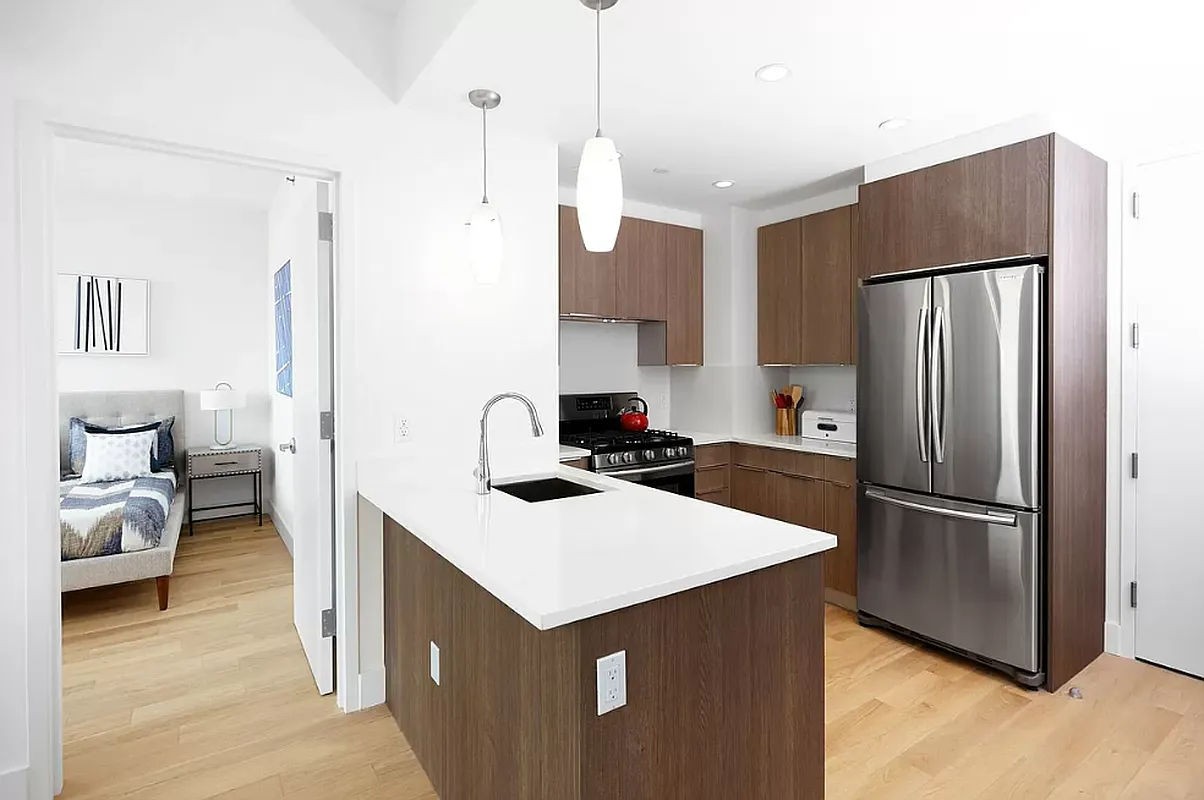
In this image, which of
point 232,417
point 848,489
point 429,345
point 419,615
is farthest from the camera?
point 232,417

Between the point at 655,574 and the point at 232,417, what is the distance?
17.4 feet

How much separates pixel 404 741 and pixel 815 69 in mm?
2785

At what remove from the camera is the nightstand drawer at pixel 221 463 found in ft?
17.1

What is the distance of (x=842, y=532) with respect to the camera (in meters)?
3.55

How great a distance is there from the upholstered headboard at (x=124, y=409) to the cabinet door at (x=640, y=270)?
3.83 metres

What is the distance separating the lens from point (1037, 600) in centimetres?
271

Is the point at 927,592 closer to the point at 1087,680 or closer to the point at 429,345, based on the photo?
the point at 1087,680

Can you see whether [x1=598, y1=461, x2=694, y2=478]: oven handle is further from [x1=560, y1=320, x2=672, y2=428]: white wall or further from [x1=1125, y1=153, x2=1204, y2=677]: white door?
[x1=1125, y1=153, x2=1204, y2=677]: white door

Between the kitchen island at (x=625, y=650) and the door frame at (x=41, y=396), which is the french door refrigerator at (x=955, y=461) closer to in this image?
the kitchen island at (x=625, y=650)

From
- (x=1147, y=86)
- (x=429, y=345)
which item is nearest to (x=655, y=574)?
(x=429, y=345)

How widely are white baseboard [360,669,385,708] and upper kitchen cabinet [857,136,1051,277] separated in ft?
9.46

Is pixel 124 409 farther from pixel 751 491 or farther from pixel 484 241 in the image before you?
pixel 751 491

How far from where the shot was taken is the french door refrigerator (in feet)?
8.92

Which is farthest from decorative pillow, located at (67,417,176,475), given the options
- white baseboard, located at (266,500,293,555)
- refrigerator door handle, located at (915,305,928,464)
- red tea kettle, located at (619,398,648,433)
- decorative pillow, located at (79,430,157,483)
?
refrigerator door handle, located at (915,305,928,464)
